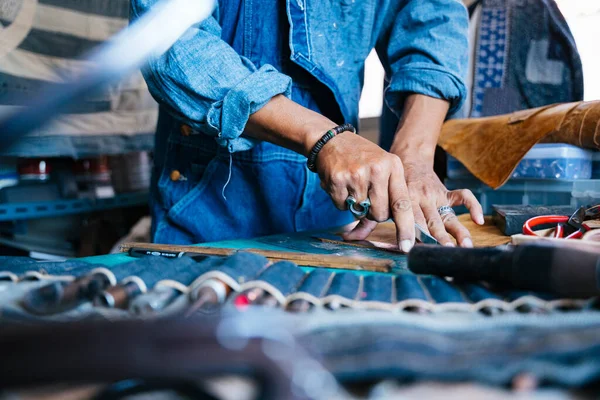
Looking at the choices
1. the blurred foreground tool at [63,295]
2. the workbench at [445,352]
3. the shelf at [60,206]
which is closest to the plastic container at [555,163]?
the workbench at [445,352]

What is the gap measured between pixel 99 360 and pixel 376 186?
0.57 metres

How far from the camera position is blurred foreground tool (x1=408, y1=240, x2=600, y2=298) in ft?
1.23

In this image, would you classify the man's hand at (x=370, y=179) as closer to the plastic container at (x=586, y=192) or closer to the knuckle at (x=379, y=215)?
the knuckle at (x=379, y=215)

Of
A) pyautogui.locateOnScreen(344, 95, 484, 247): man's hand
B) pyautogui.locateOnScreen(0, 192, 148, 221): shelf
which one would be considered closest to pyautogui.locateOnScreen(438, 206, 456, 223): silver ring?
Result: pyautogui.locateOnScreen(344, 95, 484, 247): man's hand

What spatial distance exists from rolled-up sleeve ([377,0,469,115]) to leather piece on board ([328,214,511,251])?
0.32m

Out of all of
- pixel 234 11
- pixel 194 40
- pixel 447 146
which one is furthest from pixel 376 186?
pixel 447 146

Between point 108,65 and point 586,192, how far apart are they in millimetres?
1110

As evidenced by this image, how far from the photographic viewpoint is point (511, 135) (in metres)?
1.21

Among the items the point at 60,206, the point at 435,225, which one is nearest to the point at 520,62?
the point at 435,225

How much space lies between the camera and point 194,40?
786 millimetres

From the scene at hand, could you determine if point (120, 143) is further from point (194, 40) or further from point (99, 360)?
point (99, 360)

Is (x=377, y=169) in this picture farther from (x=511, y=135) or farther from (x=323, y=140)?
(x=511, y=135)

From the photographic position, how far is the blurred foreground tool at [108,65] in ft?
0.99

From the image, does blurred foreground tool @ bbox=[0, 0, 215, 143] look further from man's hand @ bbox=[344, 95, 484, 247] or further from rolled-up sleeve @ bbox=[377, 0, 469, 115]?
rolled-up sleeve @ bbox=[377, 0, 469, 115]
